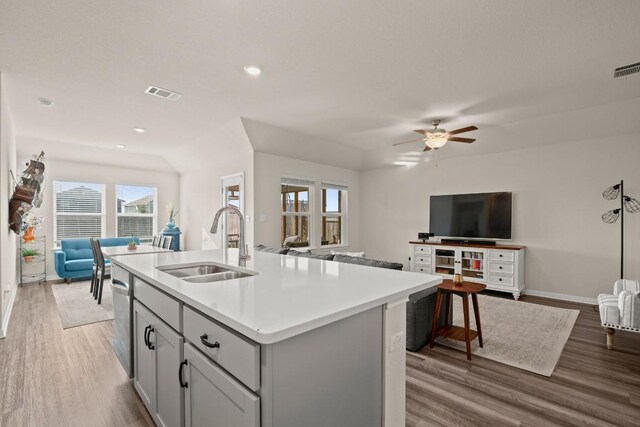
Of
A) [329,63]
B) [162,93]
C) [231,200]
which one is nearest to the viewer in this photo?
[329,63]

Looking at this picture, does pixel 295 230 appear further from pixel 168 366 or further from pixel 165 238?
pixel 168 366

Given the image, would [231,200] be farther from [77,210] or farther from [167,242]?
[77,210]

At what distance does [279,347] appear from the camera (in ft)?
3.30

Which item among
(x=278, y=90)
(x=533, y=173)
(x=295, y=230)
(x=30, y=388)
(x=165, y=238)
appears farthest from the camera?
(x=295, y=230)

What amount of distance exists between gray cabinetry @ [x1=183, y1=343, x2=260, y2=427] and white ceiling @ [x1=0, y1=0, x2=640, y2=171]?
7.39ft

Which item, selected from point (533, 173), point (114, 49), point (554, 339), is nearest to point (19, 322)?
point (114, 49)

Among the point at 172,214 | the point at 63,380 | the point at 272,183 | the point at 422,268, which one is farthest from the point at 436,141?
the point at 172,214

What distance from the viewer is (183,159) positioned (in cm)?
710

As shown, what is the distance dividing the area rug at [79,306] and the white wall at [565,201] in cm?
613

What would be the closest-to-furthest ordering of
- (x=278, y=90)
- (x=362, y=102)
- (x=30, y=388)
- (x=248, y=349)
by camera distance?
(x=248, y=349)
(x=30, y=388)
(x=278, y=90)
(x=362, y=102)

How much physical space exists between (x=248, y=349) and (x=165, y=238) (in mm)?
5749

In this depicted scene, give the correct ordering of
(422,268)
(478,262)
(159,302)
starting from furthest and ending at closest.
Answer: (422,268)
(478,262)
(159,302)

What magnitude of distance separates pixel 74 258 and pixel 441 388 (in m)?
6.91

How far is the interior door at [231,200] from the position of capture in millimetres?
5895
